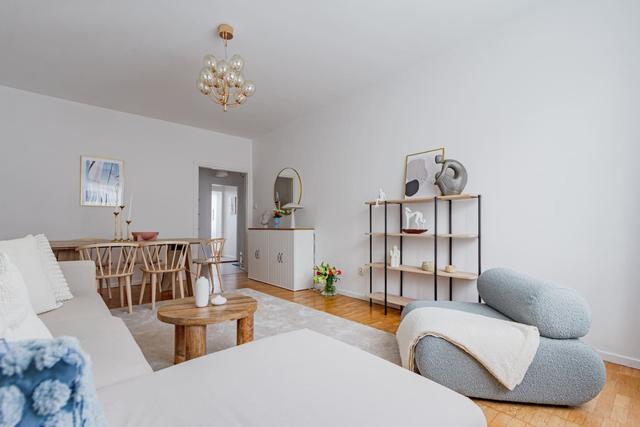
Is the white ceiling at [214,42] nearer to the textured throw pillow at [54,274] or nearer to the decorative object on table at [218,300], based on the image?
the textured throw pillow at [54,274]

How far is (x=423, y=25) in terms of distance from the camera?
2.80 metres

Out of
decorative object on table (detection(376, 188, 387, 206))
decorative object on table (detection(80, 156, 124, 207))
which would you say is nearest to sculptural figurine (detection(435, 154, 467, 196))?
decorative object on table (detection(376, 188, 387, 206))

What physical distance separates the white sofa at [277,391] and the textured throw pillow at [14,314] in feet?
0.89

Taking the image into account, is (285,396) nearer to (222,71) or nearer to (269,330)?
(269,330)

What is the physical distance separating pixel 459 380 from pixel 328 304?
212cm

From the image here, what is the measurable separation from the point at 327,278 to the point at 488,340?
2631mm

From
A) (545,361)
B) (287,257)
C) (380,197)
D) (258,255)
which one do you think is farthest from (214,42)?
(545,361)

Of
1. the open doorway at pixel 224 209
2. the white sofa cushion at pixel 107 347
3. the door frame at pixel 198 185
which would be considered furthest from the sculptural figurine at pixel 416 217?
the open doorway at pixel 224 209

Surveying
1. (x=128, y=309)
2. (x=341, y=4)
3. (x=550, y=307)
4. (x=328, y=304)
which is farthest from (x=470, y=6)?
(x=128, y=309)

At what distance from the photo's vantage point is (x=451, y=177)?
2.97 m

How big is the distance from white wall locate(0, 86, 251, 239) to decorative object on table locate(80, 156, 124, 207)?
72 millimetres

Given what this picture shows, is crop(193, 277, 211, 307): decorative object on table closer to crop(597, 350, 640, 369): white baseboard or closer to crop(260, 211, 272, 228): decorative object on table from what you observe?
crop(597, 350, 640, 369): white baseboard

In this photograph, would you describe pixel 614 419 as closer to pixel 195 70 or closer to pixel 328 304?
pixel 328 304

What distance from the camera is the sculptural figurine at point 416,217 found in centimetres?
322
